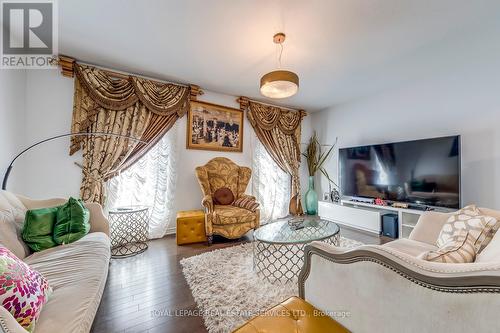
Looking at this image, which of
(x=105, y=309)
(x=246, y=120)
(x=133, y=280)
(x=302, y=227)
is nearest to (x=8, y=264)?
(x=105, y=309)

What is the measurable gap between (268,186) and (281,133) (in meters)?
1.22

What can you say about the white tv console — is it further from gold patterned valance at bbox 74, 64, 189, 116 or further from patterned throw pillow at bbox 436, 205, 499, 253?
gold patterned valance at bbox 74, 64, 189, 116

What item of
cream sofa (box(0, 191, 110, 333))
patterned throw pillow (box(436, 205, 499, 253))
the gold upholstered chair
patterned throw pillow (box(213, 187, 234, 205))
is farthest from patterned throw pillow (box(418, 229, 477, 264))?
patterned throw pillow (box(213, 187, 234, 205))

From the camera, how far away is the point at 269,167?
14.8 feet

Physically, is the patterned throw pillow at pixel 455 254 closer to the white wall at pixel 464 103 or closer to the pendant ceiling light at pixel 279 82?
the pendant ceiling light at pixel 279 82

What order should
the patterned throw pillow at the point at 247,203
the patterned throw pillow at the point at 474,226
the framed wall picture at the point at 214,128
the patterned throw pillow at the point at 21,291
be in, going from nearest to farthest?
the patterned throw pillow at the point at 21,291 → the patterned throw pillow at the point at 474,226 → the patterned throw pillow at the point at 247,203 → the framed wall picture at the point at 214,128

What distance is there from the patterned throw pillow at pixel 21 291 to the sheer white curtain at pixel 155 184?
2153 millimetres

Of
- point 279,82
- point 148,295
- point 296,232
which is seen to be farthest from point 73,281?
point 279,82

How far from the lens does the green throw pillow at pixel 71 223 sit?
1747 mm

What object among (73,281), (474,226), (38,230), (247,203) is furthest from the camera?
(247,203)

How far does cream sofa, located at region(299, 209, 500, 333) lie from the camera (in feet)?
1.86

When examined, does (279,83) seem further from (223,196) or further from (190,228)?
(190,228)

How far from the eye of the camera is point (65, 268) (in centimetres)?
136

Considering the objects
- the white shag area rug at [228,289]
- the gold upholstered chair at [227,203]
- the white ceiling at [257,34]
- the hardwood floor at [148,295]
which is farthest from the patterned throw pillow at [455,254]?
the gold upholstered chair at [227,203]
